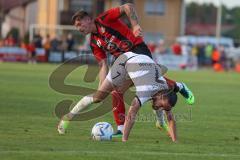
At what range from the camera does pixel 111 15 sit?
12453mm

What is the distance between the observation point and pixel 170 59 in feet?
177

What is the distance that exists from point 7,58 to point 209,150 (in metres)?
42.5

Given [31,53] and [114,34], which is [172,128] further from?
[31,53]

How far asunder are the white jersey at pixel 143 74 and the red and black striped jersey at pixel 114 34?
0.17 m

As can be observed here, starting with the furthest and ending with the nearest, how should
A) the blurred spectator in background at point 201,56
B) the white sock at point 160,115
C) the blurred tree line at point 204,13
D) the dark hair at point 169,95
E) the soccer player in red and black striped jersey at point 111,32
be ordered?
the blurred tree line at point 204,13, the blurred spectator in background at point 201,56, the white sock at point 160,115, the dark hair at point 169,95, the soccer player in red and black striped jersey at point 111,32

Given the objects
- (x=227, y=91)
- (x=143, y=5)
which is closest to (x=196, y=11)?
(x=143, y=5)

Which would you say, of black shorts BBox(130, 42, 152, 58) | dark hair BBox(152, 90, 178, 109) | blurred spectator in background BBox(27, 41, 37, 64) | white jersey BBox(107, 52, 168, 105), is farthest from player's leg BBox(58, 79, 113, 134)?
blurred spectator in background BBox(27, 41, 37, 64)

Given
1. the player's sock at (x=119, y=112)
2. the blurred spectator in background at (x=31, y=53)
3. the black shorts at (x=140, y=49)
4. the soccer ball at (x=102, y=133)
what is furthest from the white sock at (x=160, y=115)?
the blurred spectator in background at (x=31, y=53)

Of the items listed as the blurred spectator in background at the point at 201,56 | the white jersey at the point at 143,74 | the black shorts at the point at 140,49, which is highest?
the black shorts at the point at 140,49

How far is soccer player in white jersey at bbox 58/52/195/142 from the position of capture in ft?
40.7

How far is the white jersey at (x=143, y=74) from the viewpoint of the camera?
40.7 feet

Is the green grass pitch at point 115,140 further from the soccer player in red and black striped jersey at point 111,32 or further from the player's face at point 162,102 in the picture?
the soccer player in red and black striped jersey at point 111,32

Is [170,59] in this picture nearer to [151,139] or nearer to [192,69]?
[192,69]

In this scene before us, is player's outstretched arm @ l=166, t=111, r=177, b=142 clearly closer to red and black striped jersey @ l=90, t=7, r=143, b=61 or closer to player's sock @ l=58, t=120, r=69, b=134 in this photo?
red and black striped jersey @ l=90, t=7, r=143, b=61
